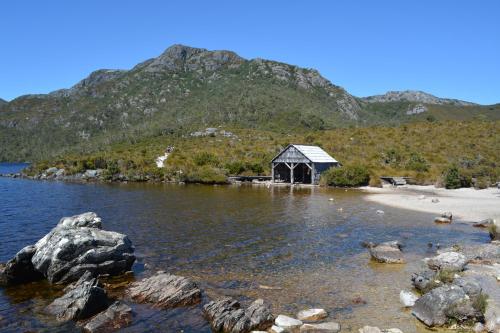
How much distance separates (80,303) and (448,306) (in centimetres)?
1202

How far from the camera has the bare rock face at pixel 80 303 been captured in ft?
46.0

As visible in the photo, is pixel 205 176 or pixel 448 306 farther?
pixel 205 176

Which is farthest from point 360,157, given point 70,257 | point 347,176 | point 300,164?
point 70,257

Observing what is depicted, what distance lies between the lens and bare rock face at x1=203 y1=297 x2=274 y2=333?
13070 millimetres

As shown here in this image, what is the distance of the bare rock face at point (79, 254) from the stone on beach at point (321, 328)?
964cm

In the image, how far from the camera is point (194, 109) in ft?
473

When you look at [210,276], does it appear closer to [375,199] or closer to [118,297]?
Answer: [118,297]

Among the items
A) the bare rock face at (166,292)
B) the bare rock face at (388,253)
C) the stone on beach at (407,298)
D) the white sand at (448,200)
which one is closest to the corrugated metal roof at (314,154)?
the white sand at (448,200)

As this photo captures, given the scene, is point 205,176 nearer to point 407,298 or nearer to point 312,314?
point 407,298

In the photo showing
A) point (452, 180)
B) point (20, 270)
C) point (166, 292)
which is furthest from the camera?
point (452, 180)

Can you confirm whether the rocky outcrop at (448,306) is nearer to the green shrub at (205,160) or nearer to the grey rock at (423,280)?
the grey rock at (423,280)

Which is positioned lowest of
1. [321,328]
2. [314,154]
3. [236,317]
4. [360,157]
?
[321,328]

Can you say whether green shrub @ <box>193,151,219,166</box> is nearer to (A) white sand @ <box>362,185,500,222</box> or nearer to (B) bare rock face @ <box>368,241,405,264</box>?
(A) white sand @ <box>362,185,500,222</box>

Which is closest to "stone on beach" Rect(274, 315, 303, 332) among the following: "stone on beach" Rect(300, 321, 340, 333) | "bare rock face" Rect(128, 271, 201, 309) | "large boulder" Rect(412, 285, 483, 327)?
"stone on beach" Rect(300, 321, 340, 333)
